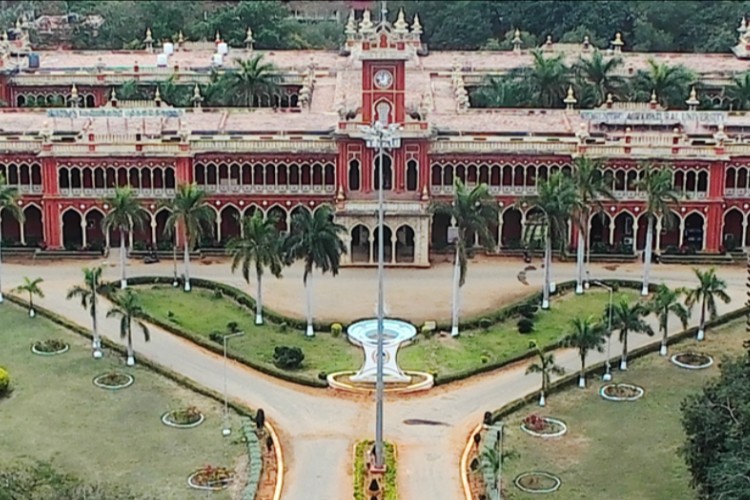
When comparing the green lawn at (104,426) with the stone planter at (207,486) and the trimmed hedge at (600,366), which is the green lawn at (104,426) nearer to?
the stone planter at (207,486)

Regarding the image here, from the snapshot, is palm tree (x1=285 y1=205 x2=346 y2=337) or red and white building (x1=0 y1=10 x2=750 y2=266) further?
red and white building (x1=0 y1=10 x2=750 y2=266)

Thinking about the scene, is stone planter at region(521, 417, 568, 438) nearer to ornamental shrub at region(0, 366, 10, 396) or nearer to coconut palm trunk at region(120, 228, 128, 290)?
ornamental shrub at region(0, 366, 10, 396)

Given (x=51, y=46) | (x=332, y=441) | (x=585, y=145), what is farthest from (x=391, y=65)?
(x=51, y=46)

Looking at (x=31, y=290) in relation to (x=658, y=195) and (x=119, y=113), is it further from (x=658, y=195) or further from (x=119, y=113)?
(x=658, y=195)

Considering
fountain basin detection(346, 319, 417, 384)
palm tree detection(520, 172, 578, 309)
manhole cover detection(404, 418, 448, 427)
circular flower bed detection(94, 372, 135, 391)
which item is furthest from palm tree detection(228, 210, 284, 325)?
palm tree detection(520, 172, 578, 309)

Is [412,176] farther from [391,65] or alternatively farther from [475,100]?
[475,100]

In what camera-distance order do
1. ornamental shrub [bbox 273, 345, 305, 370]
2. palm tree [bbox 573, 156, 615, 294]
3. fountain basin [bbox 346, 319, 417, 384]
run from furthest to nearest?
palm tree [bbox 573, 156, 615, 294], ornamental shrub [bbox 273, 345, 305, 370], fountain basin [bbox 346, 319, 417, 384]

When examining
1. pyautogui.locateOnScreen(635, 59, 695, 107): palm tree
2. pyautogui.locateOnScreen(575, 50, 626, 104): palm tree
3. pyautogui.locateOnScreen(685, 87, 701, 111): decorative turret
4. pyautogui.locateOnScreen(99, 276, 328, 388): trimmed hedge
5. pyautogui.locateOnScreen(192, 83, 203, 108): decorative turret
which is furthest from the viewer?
pyautogui.locateOnScreen(575, 50, 626, 104): palm tree

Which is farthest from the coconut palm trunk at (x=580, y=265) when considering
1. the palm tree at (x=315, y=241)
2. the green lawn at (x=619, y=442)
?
the palm tree at (x=315, y=241)

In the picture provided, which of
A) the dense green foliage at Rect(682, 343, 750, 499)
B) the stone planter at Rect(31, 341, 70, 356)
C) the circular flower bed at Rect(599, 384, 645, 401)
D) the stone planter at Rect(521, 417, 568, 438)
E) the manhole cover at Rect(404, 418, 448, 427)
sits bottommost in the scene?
the manhole cover at Rect(404, 418, 448, 427)
